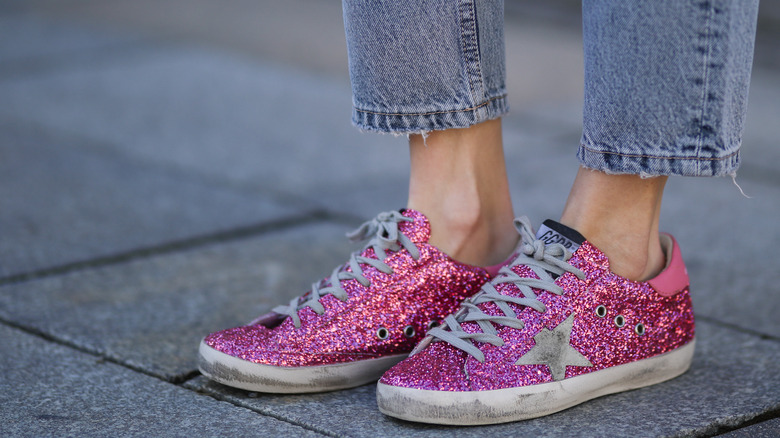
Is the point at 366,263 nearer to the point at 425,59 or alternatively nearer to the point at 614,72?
the point at 425,59

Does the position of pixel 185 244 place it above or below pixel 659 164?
below

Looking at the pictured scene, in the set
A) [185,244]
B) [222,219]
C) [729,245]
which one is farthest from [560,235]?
[222,219]

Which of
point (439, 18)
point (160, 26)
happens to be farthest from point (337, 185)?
point (160, 26)

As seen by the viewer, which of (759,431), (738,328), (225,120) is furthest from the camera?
(225,120)

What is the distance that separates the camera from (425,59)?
5.01 ft

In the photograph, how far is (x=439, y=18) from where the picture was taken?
1.51m

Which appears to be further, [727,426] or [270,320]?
[270,320]

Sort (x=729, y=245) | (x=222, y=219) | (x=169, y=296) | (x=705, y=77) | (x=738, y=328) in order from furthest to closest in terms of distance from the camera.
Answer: (x=222, y=219)
(x=729, y=245)
(x=169, y=296)
(x=738, y=328)
(x=705, y=77)

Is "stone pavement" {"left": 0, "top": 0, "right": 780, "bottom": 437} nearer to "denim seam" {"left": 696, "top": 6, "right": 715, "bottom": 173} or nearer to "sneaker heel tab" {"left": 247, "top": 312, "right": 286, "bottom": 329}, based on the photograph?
"sneaker heel tab" {"left": 247, "top": 312, "right": 286, "bottom": 329}

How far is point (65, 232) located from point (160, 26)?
3436mm

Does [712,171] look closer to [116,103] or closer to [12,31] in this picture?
[116,103]

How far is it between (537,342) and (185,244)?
4.23 ft

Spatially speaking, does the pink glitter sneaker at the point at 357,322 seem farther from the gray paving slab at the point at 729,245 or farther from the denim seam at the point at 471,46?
the gray paving slab at the point at 729,245

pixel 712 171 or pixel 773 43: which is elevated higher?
pixel 712 171
